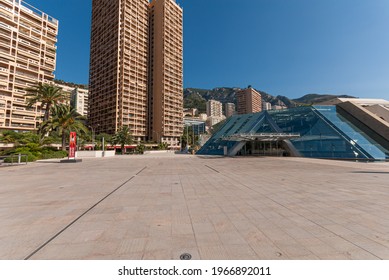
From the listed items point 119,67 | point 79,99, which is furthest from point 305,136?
point 79,99

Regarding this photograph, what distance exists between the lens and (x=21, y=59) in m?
57.1

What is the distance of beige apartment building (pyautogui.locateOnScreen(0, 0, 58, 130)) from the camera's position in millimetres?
53156

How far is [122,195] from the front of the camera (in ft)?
25.8

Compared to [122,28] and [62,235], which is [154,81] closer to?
[122,28]

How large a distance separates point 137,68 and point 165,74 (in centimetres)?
1402

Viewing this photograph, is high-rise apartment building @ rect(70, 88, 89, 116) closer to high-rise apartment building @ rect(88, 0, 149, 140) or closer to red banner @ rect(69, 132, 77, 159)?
high-rise apartment building @ rect(88, 0, 149, 140)

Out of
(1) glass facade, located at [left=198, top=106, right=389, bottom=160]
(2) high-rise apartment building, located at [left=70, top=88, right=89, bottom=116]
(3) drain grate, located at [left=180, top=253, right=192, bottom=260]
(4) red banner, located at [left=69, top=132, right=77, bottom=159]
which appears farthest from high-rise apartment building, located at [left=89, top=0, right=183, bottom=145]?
(3) drain grate, located at [left=180, top=253, right=192, bottom=260]

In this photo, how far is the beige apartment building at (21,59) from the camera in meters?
53.2

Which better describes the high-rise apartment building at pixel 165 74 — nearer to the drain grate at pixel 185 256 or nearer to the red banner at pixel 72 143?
the red banner at pixel 72 143

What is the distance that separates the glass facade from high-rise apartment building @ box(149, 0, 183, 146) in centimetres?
5608

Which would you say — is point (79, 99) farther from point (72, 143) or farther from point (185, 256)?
point (185, 256)

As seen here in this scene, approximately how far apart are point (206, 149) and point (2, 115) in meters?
57.8
